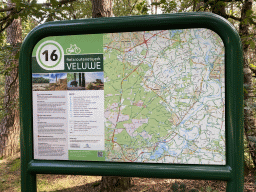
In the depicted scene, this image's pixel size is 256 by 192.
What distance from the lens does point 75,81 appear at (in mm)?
1295

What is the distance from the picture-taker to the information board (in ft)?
3.92

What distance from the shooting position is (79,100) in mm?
1279

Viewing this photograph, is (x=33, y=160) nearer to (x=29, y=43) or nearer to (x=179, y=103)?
(x=29, y=43)

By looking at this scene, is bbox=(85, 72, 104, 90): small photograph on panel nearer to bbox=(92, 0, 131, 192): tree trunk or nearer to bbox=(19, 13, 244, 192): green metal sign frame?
bbox=(19, 13, 244, 192): green metal sign frame

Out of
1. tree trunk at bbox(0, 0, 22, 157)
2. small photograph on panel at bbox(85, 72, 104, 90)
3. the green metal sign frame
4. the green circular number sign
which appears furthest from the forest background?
small photograph on panel at bbox(85, 72, 104, 90)

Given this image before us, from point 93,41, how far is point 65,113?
0.56 metres

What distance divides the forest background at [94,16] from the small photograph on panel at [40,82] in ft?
5.23

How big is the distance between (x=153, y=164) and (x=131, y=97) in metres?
0.49

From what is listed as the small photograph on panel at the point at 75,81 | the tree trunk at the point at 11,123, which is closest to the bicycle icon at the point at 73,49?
the small photograph on panel at the point at 75,81

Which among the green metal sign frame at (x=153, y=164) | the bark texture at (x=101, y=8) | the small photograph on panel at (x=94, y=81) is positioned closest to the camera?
the green metal sign frame at (x=153, y=164)

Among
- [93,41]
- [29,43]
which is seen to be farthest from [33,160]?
[93,41]

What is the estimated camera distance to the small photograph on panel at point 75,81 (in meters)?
1.29

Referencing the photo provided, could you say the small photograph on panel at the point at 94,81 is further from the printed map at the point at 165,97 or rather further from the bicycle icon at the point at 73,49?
the bicycle icon at the point at 73,49

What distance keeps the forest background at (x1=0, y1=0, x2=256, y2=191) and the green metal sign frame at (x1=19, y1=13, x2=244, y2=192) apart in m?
1.01
